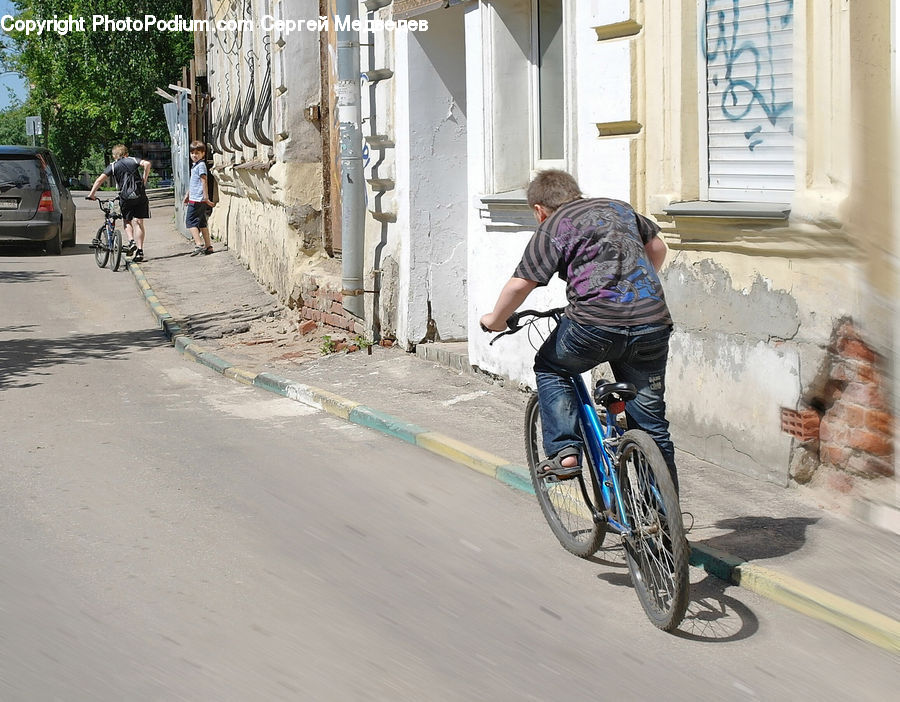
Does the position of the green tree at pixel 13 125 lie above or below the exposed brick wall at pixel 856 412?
above

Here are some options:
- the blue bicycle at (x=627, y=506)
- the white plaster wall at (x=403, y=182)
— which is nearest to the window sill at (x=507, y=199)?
the white plaster wall at (x=403, y=182)

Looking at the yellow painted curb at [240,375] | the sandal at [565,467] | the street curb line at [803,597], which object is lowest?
the street curb line at [803,597]

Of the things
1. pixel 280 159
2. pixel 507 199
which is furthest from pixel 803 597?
pixel 280 159

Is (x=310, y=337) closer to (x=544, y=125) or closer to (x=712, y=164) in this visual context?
(x=544, y=125)

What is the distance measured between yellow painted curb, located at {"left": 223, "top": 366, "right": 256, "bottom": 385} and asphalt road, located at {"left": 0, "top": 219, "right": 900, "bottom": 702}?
2214mm

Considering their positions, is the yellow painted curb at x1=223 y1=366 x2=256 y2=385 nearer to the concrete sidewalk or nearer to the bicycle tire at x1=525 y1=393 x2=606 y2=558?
the concrete sidewalk

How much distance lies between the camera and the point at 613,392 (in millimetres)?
5273

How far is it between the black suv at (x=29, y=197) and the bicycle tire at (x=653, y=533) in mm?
19632

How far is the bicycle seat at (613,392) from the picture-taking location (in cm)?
527

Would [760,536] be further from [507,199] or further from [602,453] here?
[507,199]

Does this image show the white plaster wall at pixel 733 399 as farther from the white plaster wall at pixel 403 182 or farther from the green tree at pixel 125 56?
the green tree at pixel 125 56

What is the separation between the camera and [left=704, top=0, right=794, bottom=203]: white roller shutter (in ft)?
22.9

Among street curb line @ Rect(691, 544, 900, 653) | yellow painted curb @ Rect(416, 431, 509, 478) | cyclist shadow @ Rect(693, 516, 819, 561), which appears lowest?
street curb line @ Rect(691, 544, 900, 653)

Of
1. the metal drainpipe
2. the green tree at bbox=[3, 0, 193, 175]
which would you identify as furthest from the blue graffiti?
the green tree at bbox=[3, 0, 193, 175]
